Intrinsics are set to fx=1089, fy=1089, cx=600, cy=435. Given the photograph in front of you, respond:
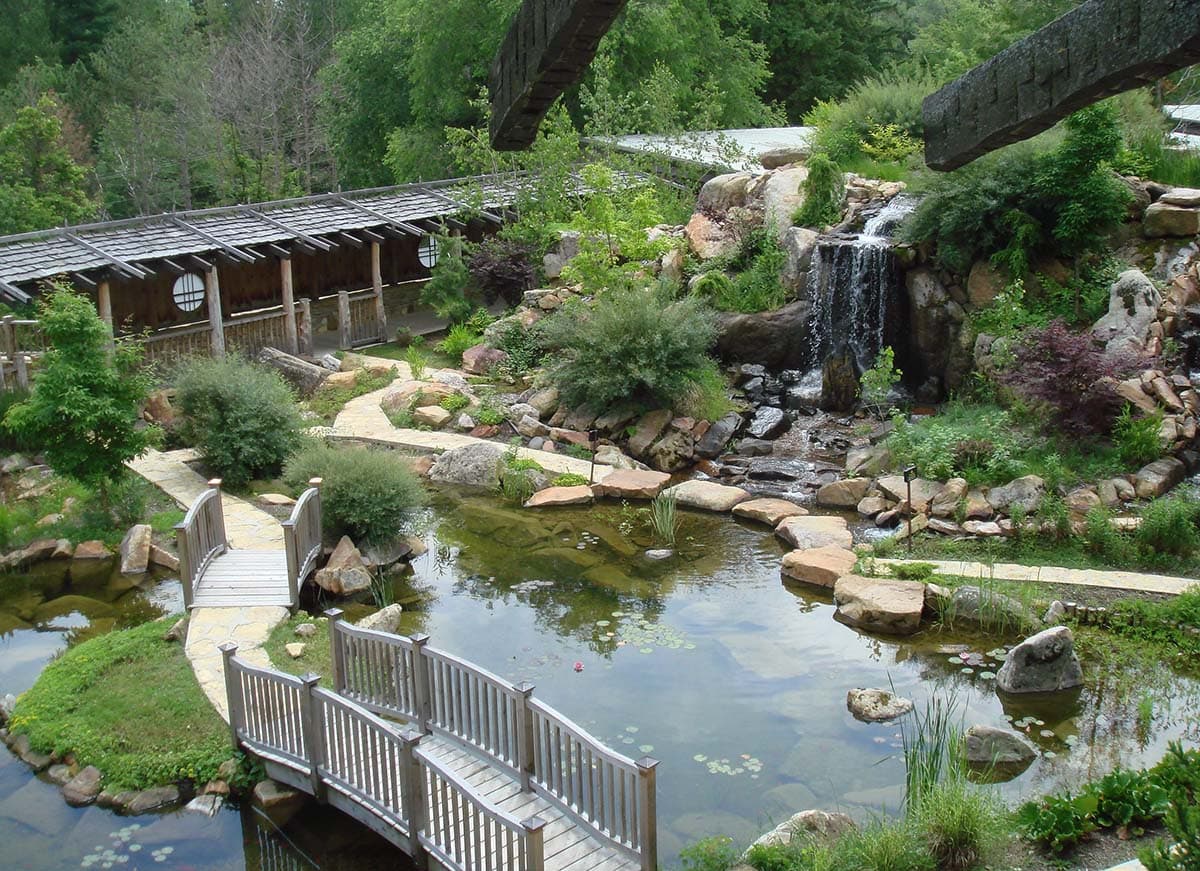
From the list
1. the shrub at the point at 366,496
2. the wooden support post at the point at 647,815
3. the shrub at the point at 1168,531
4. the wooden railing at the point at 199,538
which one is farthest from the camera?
the shrub at the point at 366,496

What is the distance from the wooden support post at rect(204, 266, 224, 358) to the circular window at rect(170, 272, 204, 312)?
13 centimetres

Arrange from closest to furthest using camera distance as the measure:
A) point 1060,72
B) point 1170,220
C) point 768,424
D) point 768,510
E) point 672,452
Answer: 1. point 1060,72
2. point 768,510
3. point 1170,220
4. point 672,452
5. point 768,424

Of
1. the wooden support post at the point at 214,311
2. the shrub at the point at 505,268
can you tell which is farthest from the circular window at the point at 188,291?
the shrub at the point at 505,268

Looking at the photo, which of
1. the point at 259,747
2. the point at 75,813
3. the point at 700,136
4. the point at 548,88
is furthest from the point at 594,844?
the point at 700,136

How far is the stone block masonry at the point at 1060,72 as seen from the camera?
198 cm

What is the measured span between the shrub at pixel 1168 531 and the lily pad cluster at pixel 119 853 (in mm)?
8677

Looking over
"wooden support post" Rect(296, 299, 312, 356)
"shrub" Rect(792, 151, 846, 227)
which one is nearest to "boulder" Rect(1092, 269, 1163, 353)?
"shrub" Rect(792, 151, 846, 227)

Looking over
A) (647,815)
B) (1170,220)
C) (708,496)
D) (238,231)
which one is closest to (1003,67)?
(647,815)

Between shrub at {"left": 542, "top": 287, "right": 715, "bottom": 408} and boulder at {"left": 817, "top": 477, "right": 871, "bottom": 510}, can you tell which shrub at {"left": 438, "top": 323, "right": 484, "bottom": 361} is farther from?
boulder at {"left": 817, "top": 477, "right": 871, "bottom": 510}

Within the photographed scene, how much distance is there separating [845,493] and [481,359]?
293 inches

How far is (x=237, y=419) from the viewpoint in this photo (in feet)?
42.5

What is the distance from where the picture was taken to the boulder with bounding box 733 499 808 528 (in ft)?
39.8

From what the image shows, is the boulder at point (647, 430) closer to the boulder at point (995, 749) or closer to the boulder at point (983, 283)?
A: the boulder at point (983, 283)

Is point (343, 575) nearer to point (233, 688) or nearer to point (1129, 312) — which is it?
point (233, 688)
